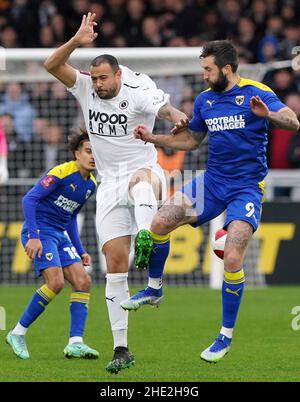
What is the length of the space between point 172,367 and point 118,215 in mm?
1360

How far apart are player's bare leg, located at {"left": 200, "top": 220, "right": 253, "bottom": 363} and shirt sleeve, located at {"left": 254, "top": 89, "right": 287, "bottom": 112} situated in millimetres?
980

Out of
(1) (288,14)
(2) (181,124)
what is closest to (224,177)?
(2) (181,124)

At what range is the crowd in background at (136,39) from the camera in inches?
683

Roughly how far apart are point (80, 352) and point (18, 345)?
0.61 metres

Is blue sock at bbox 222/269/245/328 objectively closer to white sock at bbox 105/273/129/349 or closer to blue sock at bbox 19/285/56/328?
white sock at bbox 105/273/129/349

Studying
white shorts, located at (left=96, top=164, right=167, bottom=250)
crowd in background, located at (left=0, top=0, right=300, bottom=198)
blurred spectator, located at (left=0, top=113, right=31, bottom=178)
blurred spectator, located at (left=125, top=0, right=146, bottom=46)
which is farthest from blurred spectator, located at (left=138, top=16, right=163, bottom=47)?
white shorts, located at (left=96, top=164, right=167, bottom=250)

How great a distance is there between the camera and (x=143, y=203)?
9.27 meters

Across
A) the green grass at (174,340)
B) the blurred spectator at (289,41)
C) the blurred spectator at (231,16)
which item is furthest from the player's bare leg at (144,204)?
the blurred spectator at (231,16)

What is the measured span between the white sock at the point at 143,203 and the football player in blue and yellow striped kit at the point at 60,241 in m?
1.21

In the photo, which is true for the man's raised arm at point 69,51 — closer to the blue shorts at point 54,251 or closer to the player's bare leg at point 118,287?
the player's bare leg at point 118,287

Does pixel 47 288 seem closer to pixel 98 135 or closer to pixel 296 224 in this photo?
pixel 98 135

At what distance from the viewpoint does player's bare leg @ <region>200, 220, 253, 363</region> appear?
9.09 meters

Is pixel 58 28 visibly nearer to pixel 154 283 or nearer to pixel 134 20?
pixel 134 20
